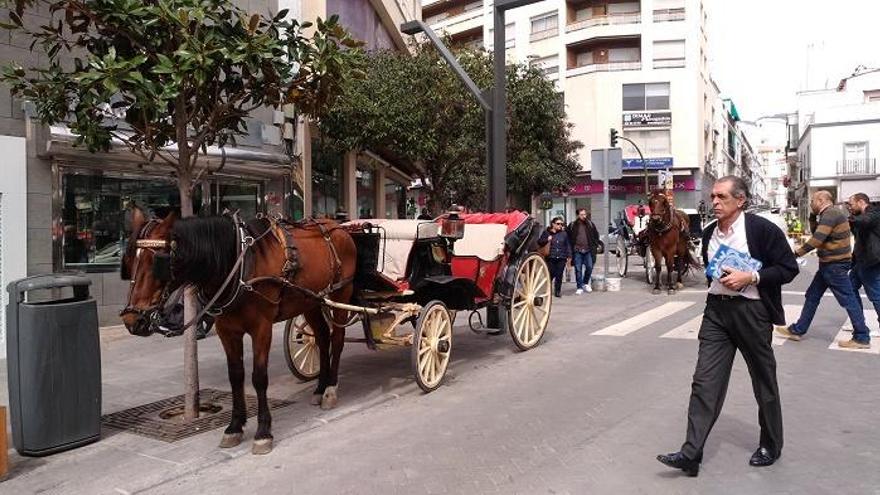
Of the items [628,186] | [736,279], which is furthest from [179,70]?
[628,186]

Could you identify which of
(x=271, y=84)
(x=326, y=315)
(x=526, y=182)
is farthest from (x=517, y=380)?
(x=526, y=182)

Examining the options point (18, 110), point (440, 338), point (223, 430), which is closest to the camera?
point (223, 430)

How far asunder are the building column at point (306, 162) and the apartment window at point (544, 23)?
35.5 m

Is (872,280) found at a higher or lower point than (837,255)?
lower

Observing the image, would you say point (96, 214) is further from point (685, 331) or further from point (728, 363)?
point (728, 363)

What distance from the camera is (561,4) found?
45.5 m

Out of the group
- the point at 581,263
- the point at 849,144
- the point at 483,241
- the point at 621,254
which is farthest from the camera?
the point at 849,144

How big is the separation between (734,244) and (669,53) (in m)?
43.4

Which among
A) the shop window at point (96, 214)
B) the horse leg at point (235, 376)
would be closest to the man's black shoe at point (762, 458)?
the horse leg at point (235, 376)

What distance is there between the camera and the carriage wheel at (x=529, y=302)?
830 cm

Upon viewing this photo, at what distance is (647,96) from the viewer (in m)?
44.4

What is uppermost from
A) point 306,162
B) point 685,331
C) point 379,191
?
point 306,162

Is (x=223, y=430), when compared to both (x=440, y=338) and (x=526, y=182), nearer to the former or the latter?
(x=440, y=338)

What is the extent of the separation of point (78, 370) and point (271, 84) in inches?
112
